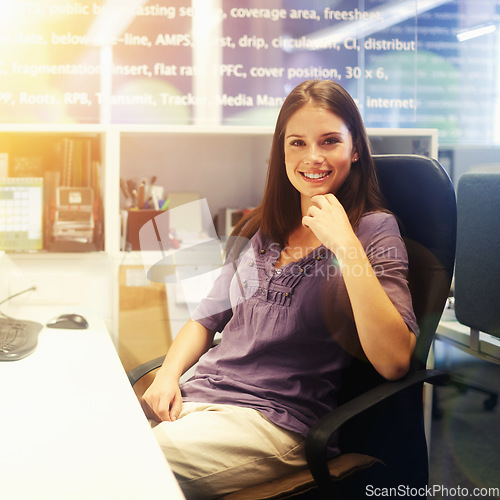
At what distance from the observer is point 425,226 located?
3.71ft

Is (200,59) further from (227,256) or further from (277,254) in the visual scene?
(277,254)

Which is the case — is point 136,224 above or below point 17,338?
above

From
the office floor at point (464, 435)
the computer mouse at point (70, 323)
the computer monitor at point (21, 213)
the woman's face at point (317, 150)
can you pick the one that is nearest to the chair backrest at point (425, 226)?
the woman's face at point (317, 150)

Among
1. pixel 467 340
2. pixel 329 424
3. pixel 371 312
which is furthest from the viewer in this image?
pixel 467 340

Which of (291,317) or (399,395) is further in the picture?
Result: (291,317)

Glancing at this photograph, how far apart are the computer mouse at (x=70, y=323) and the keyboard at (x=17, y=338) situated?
3 cm

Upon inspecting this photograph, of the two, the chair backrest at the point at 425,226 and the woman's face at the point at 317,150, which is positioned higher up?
the woman's face at the point at 317,150

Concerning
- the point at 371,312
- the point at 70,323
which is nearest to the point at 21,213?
the point at 70,323

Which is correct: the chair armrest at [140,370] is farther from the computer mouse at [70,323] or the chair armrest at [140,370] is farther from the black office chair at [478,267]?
the black office chair at [478,267]

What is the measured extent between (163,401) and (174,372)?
0.29ft

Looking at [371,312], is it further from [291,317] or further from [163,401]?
[163,401]

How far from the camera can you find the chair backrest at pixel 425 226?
1077 mm

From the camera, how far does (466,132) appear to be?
2094 millimetres

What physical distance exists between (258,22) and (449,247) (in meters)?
1.14
